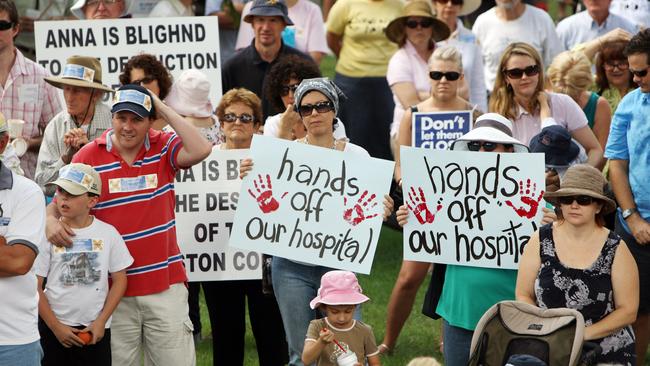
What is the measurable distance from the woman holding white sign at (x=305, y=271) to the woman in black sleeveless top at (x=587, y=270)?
3.73 ft

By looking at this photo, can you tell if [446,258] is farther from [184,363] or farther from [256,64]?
[256,64]

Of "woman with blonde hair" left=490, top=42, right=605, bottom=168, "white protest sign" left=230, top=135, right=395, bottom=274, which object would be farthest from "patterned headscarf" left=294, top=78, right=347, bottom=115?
"woman with blonde hair" left=490, top=42, right=605, bottom=168

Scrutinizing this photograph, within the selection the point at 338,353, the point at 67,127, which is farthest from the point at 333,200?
the point at 67,127

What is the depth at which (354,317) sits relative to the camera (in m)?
8.86

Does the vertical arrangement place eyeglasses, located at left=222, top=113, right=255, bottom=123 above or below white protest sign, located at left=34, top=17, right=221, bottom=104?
below

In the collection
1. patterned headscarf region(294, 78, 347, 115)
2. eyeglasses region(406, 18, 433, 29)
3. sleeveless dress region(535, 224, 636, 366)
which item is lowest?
sleeveless dress region(535, 224, 636, 366)

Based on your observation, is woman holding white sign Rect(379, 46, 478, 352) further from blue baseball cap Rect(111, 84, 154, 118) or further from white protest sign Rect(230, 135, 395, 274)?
blue baseball cap Rect(111, 84, 154, 118)

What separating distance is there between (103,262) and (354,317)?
156 cm

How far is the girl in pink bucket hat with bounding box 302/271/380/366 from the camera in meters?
8.24

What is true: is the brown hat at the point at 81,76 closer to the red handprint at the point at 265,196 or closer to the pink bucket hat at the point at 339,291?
the red handprint at the point at 265,196

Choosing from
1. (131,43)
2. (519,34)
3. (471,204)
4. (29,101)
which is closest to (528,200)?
(471,204)

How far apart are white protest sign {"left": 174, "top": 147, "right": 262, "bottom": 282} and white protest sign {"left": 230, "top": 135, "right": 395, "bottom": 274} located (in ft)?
2.99

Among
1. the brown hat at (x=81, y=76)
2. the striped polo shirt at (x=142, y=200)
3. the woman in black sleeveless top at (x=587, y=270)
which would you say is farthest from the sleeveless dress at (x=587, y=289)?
the brown hat at (x=81, y=76)

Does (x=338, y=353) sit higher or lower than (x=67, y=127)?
lower
